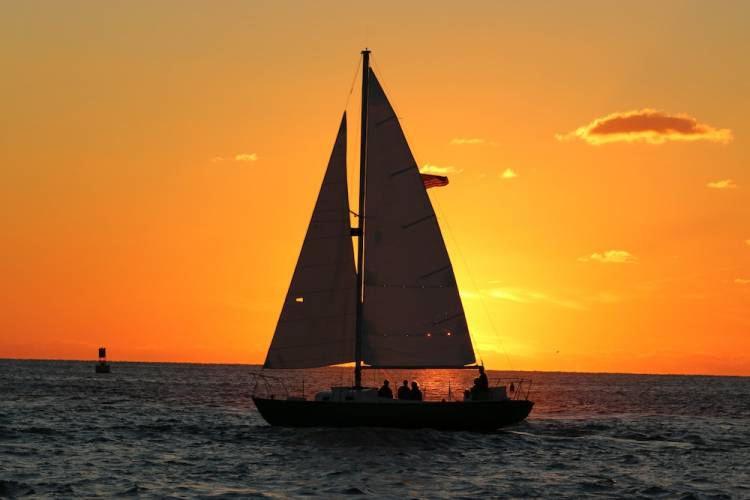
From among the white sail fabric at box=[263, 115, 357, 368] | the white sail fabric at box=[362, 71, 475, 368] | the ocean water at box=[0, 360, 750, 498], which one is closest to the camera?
the ocean water at box=[0, 360, 750, 498]

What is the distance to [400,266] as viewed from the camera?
43844 mm

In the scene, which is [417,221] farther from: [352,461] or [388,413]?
[352,461]

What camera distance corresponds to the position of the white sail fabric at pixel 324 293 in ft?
141

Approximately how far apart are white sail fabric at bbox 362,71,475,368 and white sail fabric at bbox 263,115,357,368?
3.03 ft

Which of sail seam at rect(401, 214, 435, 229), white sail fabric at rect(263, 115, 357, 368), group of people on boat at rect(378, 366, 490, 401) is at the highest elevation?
sail seam at rect(401, 214, 435, 229)

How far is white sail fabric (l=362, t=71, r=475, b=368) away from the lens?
43375 mm

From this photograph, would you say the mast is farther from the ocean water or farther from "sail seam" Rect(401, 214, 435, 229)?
the ocean water

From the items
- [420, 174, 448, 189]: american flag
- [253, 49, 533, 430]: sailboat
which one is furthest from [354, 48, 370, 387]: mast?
[420, 174, 448, 189]: american flag

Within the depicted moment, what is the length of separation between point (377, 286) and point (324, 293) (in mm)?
2405

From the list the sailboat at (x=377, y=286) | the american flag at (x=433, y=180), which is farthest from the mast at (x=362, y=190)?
the american flag at (x=433, y=180)

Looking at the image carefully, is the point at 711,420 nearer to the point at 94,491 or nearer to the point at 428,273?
the point at 428,273

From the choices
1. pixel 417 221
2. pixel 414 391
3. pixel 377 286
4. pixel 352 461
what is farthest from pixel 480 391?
pixel 352 461

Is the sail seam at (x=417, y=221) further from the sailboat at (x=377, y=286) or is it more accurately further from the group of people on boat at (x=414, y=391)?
the group of people on boat at (x=414, y=391)

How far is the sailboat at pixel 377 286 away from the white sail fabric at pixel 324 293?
4 cm
